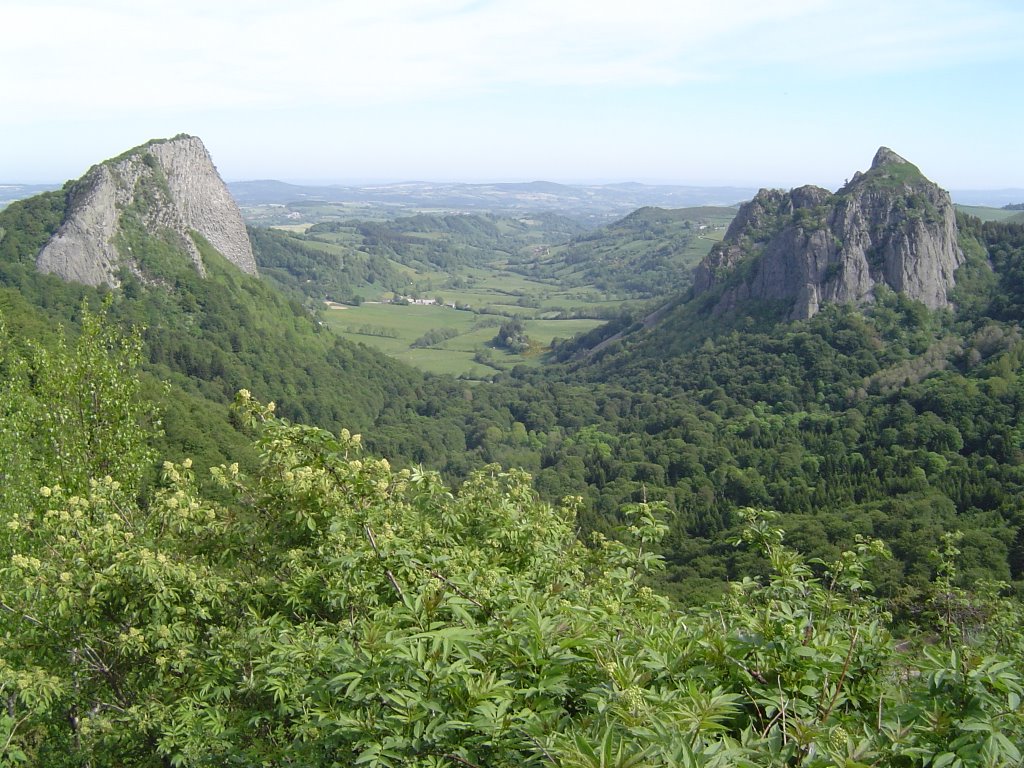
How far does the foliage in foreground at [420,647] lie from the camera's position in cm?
486

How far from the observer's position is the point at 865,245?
345ft

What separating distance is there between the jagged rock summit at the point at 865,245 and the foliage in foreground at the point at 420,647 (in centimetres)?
10173

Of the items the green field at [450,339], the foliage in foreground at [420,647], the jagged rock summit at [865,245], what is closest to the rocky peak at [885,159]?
the jagged rock summit at [865,245]

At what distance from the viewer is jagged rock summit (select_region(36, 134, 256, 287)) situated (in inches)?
3713

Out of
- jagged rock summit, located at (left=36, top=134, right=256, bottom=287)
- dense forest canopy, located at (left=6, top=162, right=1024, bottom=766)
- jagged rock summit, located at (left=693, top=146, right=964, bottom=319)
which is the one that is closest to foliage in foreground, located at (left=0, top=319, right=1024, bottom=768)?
dense forest canopy, located at (left=6, top=162, right=1024, bottom=766)

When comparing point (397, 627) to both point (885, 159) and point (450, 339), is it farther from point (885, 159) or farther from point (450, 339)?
point (450, 339)

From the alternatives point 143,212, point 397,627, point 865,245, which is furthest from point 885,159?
point 397,627

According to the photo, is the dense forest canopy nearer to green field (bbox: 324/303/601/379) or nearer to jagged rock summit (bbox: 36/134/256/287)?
jagged rock summit (bbox: 36/134/256/287)

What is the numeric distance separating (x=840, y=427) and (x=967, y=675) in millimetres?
86437

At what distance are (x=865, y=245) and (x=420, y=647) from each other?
115 metres

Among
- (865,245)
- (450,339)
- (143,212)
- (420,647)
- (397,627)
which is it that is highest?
(143,212)

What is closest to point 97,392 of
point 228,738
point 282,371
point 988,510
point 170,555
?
point 170,555

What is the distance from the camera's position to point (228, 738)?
791 centimetres

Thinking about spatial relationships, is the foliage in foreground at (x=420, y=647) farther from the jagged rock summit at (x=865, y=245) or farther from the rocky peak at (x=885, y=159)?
the rocky peak at (x=885, y=159)
